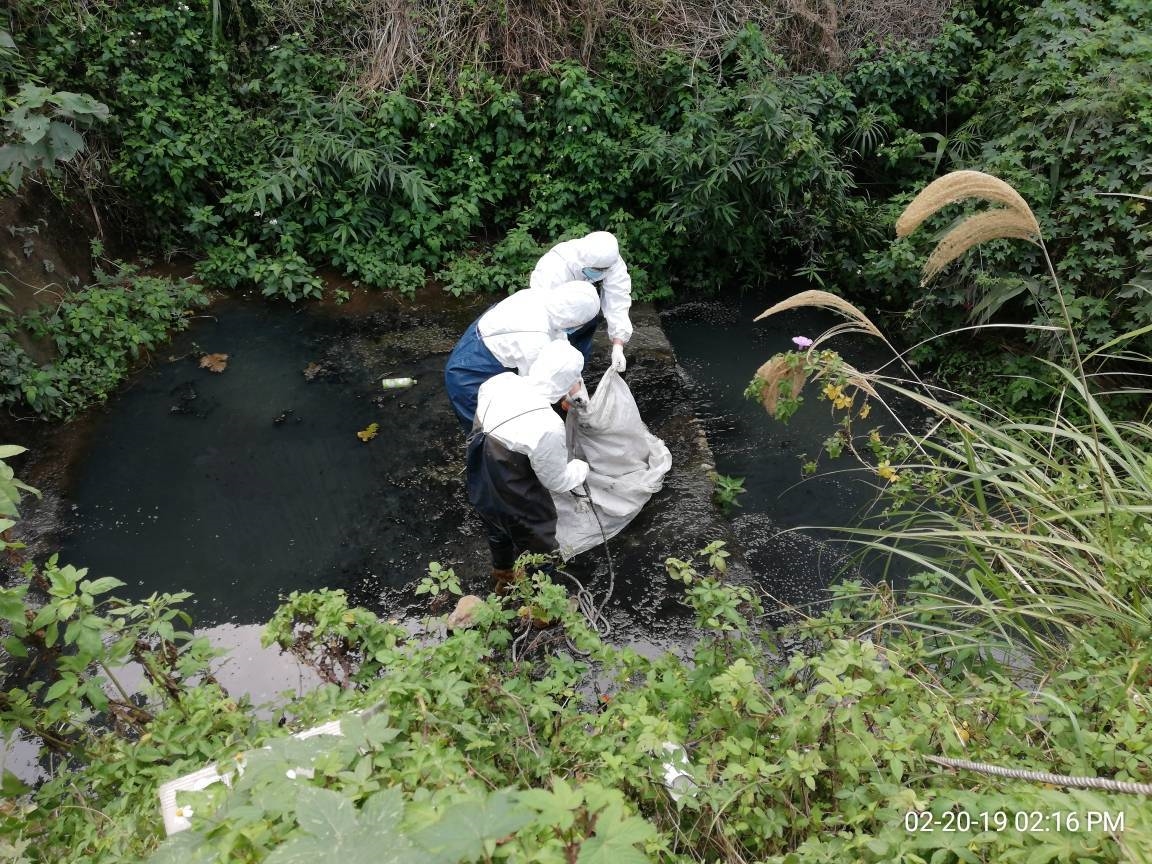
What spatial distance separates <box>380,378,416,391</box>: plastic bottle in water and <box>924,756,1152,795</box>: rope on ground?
154 inches

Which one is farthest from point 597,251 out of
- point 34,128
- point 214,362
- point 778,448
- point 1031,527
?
point 214,362

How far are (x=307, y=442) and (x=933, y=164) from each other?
533cm

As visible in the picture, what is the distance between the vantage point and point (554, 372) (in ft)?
10.4

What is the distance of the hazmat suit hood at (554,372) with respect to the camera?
3.17m

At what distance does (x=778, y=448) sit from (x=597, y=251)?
1720mm

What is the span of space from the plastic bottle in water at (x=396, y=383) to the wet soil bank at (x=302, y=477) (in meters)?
0.06

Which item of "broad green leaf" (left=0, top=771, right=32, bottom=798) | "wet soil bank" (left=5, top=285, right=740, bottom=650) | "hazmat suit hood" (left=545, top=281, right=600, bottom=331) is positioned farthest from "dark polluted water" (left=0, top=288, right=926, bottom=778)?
"hazmat suit hood" (left=545, top=281, right=600, bottom=331)

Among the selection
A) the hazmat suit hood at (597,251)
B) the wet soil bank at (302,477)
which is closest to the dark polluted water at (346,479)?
the wet soil bank at (302,477)

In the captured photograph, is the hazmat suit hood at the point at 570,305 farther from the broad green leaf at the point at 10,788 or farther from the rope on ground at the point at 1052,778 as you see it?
the broad green leaf at the point at 10,788

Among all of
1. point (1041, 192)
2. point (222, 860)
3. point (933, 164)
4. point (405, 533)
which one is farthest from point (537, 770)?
point (933, 164)

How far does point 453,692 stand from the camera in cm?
187

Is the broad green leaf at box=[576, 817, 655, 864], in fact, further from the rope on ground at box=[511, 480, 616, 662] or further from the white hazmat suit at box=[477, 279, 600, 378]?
the white hazmat suit at box=[477, 279, 600, 378]

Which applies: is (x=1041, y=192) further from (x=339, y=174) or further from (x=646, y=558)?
(x=339, y=174)

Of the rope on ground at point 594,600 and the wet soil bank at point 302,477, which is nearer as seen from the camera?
the rope on ground at point 594,600
